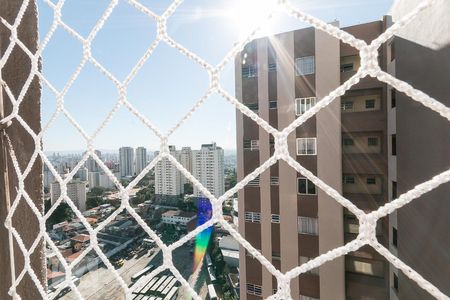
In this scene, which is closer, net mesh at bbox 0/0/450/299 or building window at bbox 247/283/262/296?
net mesh at bbox 0/0/450/299

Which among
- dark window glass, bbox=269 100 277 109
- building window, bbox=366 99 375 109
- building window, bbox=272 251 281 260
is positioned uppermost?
dark window glass, bbox=269 100 277 109

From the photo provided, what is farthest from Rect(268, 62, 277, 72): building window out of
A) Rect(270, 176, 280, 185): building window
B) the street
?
the street

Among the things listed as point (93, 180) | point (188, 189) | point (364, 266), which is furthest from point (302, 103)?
point (93, 180)

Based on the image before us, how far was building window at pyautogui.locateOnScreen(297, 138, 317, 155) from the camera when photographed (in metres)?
3.37

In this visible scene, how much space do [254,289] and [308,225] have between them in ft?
4.45

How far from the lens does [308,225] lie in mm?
3422

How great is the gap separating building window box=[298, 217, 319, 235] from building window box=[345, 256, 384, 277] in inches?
30.1

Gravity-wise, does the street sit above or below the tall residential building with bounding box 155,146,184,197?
below

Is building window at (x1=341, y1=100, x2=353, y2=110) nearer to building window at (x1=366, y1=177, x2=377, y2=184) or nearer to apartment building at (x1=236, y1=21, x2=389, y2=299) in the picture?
apartment building at (x1=236, y1=21, x2=389, y2=299)


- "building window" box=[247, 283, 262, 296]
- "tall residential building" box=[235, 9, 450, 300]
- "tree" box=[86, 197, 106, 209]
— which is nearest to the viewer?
"tree" box=[86, 197, 106, 209]

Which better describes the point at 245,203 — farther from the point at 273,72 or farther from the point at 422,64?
the point at 422,64

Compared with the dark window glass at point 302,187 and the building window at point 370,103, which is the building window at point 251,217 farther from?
the building window at point 370,103

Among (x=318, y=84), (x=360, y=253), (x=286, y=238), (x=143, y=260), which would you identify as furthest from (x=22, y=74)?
(x=143, y=260)

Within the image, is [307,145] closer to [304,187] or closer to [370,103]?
[304,187]
